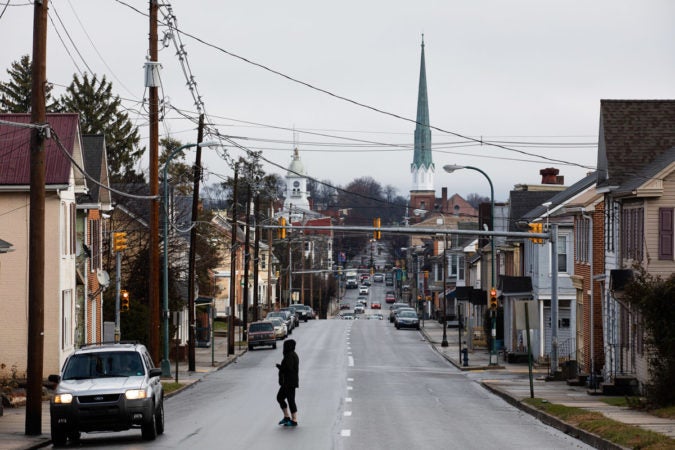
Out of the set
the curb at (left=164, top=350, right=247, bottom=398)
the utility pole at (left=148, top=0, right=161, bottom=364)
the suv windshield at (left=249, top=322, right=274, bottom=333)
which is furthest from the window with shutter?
the suv windshield at (left=249, top=322, right=274, bottom=333)

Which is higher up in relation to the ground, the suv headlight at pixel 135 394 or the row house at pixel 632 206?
the row house at pixel 632 206

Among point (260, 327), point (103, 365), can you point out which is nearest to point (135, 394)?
point (103, 365)

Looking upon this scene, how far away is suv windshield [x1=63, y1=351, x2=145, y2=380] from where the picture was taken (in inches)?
904

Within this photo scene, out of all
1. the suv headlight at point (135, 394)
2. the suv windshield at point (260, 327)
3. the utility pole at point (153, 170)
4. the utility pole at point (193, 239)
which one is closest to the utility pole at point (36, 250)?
the suv headlight at point (135, 394)

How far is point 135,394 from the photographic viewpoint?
22.0 meters

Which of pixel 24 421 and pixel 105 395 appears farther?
pixel 24 421

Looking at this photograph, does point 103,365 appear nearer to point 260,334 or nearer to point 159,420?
point 159,420

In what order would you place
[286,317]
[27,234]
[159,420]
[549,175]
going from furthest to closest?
1. [286,317]
2. [549,175]
3. [27,234]
4. [159,420]

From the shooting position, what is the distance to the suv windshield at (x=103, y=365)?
75.4 feet

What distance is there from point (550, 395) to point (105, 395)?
17491 millimetres

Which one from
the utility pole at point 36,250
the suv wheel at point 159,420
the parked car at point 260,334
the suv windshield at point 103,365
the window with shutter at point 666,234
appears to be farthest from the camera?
the parked car at point 260,334

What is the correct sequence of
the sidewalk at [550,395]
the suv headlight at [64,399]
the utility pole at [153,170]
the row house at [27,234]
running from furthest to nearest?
the row house at [27,234] → the utility pole at [153,170] → the sidewalk at [550,395] → the suv headlight at [64,399]

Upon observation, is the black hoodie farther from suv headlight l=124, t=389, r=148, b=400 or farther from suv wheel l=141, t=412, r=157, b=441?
suv headlight l=124, t=389, r=148, b=400

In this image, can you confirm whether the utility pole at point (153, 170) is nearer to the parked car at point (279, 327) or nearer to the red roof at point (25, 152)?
the red roof at point (25, 152)
